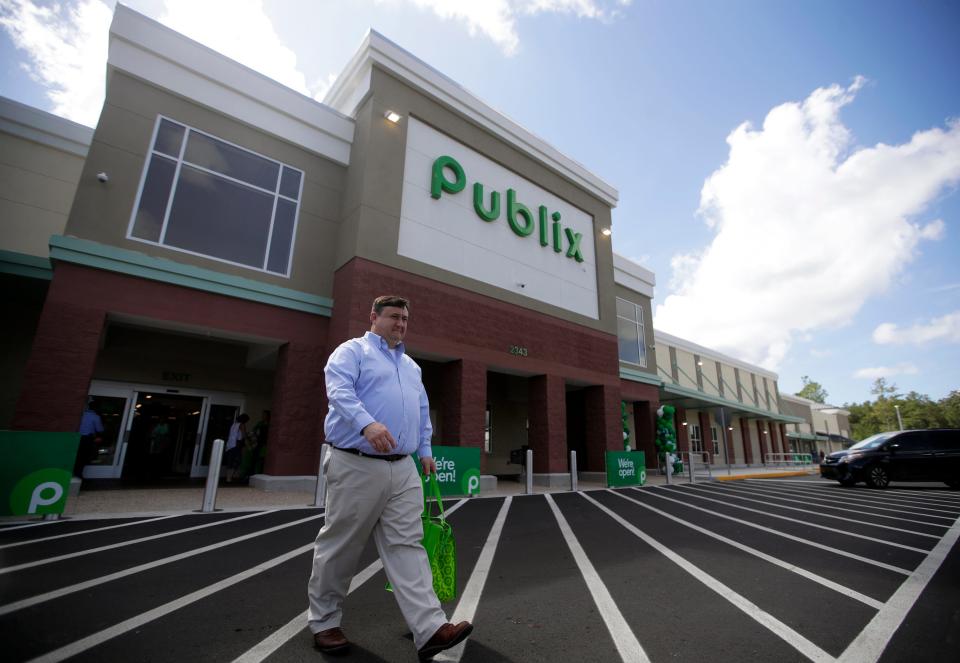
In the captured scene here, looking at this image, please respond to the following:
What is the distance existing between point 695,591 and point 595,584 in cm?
80

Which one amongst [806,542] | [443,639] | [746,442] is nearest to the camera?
[443,639]

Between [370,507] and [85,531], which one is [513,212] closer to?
[85,531]

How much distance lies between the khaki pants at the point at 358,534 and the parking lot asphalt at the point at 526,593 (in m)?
0.34

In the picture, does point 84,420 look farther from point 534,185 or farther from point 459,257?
point 534,185

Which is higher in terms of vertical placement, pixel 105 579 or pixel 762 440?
pixel 762 440

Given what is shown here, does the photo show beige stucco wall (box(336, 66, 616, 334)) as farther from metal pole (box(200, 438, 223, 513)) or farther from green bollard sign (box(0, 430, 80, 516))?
green bollard sign (box(0, 430, 80, 516))

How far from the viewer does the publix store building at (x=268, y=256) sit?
31.1ft

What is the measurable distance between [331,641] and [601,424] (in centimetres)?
1502

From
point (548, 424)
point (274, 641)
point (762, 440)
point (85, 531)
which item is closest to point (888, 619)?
point (274, 641)

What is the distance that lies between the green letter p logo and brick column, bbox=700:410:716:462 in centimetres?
2373

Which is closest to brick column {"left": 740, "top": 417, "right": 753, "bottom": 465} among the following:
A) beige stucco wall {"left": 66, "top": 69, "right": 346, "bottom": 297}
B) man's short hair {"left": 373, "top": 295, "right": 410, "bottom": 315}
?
beige stucco wall {"left": 66, "top": 69, "right": 346, "bottom": 297}

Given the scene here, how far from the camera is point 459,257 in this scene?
13422 millimetres

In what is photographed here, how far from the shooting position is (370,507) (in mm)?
2502

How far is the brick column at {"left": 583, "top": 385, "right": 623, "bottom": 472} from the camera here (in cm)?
1616
